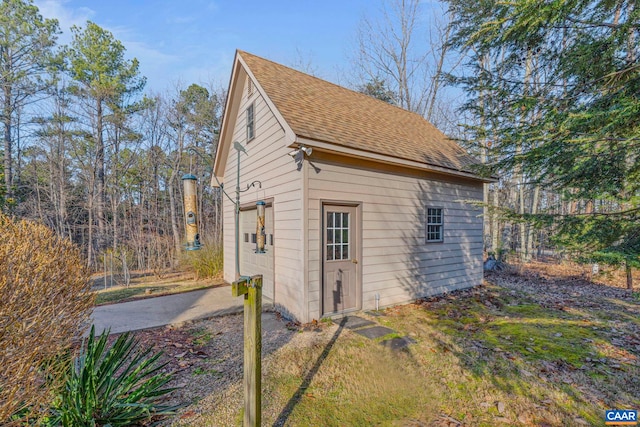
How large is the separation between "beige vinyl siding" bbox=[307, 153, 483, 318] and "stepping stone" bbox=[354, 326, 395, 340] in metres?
0.83

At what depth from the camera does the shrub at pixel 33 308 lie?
5.46ft

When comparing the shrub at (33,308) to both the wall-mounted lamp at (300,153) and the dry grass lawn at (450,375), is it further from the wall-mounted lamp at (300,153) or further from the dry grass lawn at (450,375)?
the wall-mounted lamp at (300,153)

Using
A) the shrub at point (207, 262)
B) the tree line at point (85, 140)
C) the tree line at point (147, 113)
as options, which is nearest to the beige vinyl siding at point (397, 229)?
the tree line at point (147, 113)

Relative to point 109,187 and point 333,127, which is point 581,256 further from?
point 109,187

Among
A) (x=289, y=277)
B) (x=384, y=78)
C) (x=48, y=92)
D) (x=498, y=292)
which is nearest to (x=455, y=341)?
(x=289, y=277)

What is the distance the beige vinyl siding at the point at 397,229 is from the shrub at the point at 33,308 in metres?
3.15

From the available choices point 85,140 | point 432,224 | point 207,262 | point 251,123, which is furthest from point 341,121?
point 85,140

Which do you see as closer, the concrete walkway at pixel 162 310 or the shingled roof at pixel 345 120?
the concrete walkway at pixel 162 310

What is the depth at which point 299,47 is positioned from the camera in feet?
51.2

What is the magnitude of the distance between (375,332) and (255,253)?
2805 mm

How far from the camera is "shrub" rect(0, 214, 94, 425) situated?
5.46 ft

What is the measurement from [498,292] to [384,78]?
44.4 feet

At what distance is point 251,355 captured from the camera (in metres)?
2.35

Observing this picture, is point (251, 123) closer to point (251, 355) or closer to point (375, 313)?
point (375, 313)
